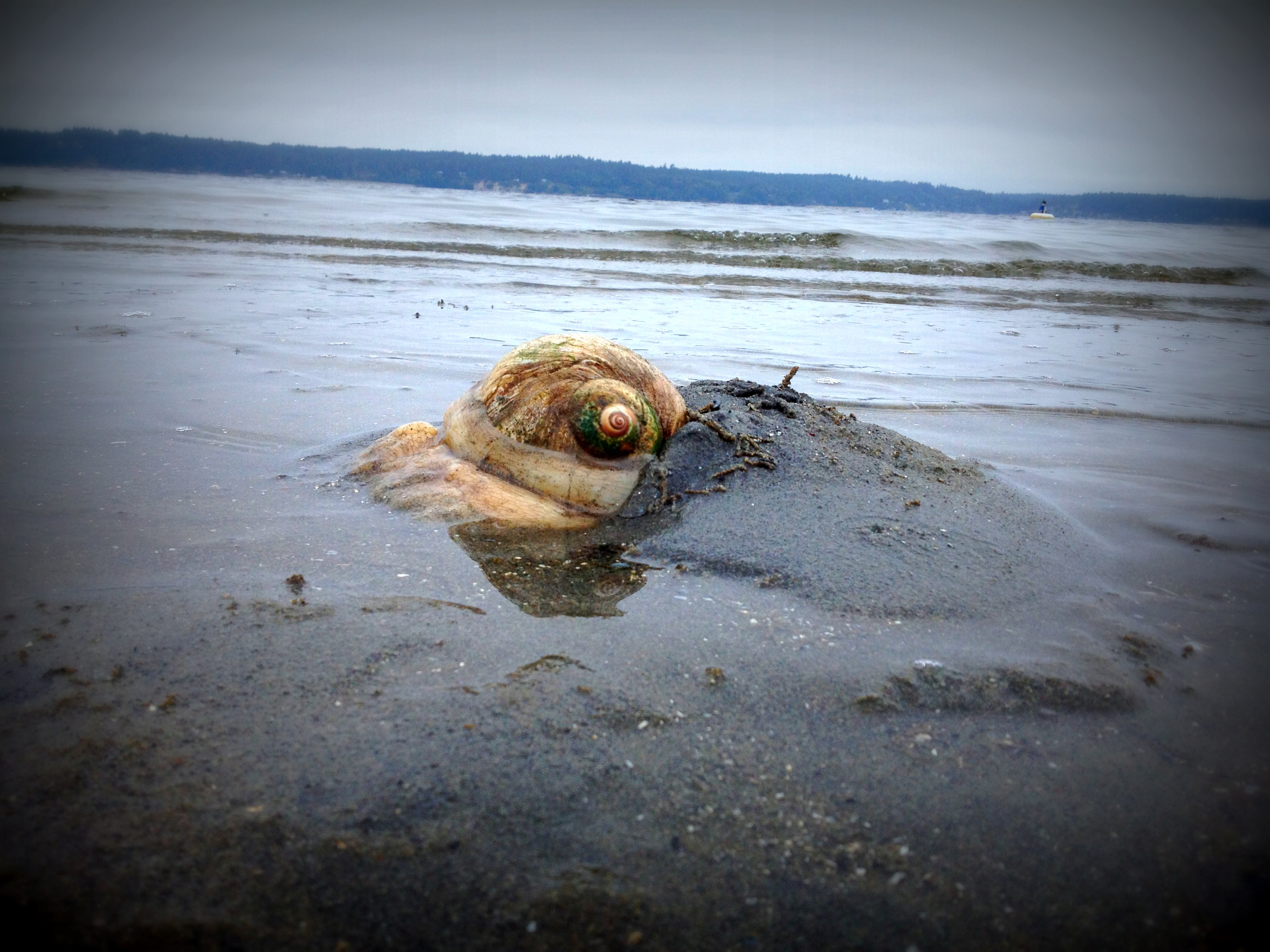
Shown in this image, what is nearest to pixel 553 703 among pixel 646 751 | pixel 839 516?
pixel 646 751

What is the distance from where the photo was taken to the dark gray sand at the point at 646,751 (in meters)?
1.78

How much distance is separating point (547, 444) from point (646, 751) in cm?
219

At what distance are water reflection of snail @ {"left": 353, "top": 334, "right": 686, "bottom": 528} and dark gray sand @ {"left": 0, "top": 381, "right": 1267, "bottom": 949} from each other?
37cm

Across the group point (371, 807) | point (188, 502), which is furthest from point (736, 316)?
point (371, 807)

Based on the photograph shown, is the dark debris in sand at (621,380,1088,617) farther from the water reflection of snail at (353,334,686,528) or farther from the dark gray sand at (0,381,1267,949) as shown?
the water reflection of snail at (353,334,686,528)

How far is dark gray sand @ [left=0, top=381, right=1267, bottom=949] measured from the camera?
5.82 feet

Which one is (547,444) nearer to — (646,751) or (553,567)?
(553,567)

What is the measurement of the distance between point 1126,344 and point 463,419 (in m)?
9.48

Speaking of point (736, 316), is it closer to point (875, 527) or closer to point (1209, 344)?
point (1209, 344)

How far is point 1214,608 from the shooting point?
10.7 ft

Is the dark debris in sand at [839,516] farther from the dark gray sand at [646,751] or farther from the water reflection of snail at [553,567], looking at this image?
the water reflection of snail at [553,567]

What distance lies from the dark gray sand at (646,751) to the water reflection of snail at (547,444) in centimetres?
37

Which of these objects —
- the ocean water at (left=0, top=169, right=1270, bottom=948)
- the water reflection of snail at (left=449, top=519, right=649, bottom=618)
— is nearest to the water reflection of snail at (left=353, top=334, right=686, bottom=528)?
the water reflection of snail at (left=449, top=519, right=649, bottom=618)

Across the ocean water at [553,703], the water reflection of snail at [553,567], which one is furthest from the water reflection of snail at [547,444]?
the ocean water at [553,703]
